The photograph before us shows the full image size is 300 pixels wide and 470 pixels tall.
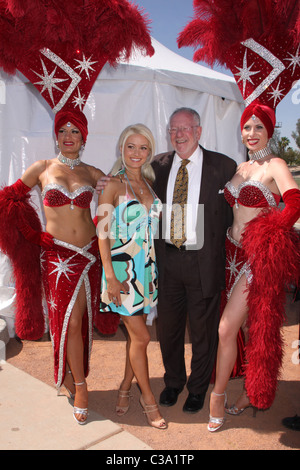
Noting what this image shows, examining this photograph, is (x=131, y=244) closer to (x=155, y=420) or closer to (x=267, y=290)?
(x=267, y=290)

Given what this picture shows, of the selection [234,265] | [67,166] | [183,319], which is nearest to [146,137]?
[67,166]

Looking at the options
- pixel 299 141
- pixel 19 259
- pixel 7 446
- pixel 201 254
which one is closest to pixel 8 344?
pixel 19 259

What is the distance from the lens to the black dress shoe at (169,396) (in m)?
3.24

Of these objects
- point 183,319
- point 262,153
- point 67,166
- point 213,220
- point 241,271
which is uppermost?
point 262,153

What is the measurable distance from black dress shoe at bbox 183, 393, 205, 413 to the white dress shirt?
117 cm

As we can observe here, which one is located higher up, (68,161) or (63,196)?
(68,161)

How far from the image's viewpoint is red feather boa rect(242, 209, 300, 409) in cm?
259

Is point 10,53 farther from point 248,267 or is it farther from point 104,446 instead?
point 104,446

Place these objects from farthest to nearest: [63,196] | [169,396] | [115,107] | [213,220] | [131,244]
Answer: [115,107] → [169,396] → [213,220] → [63,196] → [131,244]

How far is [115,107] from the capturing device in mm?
4766

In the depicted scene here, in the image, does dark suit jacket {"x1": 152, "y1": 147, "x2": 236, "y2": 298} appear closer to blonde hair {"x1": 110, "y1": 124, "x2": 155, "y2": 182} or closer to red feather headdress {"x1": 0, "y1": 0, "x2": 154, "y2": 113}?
blonde hair {"x1": 110, "y1": 124, "x2": 155, "y2": 182}

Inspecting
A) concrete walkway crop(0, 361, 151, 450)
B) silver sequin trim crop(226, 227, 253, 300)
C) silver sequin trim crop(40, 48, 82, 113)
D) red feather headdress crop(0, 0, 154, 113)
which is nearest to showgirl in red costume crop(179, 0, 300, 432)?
silver sequin trim crop(226, 227, 253, 300)

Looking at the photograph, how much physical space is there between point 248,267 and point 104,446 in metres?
1.43

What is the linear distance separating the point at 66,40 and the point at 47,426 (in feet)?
8.47
